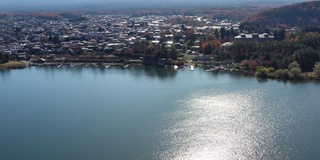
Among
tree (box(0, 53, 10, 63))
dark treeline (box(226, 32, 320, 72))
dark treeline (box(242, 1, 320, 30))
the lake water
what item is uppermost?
dark treeline (box(242, 1, 320, 30))

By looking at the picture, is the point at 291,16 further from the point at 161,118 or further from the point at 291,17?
the point at 161,118

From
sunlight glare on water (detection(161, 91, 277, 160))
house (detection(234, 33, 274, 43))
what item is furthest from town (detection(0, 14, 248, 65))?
sunlight glare on water (detection(161, 91, 277, 160))

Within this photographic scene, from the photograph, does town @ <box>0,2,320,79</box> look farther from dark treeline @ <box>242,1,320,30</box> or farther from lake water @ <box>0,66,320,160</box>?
lake water @ <box>0,66,320,160</box>

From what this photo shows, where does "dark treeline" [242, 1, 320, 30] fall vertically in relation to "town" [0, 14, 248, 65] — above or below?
above

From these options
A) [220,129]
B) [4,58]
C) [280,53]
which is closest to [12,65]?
[4,58]

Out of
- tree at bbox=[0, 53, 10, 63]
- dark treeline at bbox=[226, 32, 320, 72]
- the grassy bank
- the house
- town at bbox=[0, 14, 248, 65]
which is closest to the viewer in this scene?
dark treeline at bbox=[226, 32, 320, 72]

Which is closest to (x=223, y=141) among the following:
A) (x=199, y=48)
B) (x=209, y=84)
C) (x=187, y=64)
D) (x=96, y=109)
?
(x=96, y=109)

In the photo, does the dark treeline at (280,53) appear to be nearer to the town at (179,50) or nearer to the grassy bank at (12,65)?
the town at (179,50)
